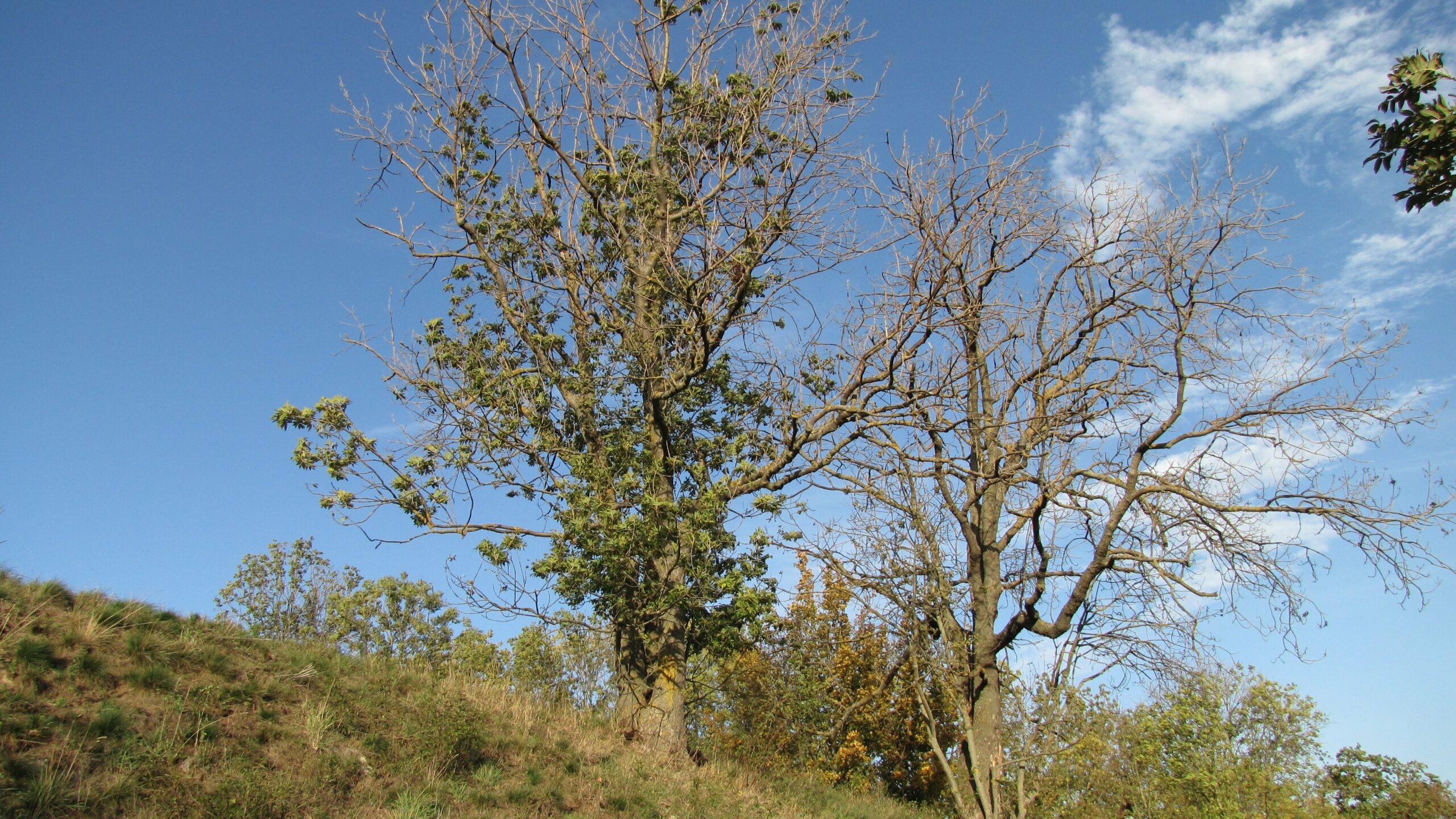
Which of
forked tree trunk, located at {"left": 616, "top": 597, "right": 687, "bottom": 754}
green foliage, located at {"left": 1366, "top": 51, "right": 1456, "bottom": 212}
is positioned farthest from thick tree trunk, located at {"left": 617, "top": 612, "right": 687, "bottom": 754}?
green foliage, located at {"left": 1366, "top": 51, "right": 1456, "bottom": 212}

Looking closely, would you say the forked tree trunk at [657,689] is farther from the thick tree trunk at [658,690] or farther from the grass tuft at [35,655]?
the grass tuft at [35,655]

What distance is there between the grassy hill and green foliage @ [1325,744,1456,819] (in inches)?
1713

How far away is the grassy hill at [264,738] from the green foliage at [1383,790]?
143 feet

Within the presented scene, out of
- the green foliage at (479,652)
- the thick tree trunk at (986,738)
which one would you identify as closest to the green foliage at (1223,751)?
the thick tree trunk at (986,738)

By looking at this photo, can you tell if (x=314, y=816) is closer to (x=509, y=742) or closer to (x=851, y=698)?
(x=509, y=742)

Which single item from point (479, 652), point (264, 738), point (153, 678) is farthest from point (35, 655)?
point (479, 652)

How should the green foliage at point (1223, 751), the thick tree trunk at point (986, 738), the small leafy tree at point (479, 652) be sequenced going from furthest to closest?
the small leafy tree at point (479, 652) → the green foliage at point (1223, 751) → the thick tree trunk at point (986, 738)

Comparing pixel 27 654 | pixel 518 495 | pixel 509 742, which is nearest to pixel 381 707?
pixel 509 742

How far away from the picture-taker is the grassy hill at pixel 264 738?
20.8 feet

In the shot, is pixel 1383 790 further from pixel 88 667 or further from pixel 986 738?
pixel 88 667

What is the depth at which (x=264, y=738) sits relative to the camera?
7449 millimetres

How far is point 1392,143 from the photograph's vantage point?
5812 millimetres

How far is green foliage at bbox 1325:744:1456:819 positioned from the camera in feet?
127

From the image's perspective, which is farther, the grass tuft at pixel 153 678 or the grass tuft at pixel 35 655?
the grass tuft at pixel 153 678
